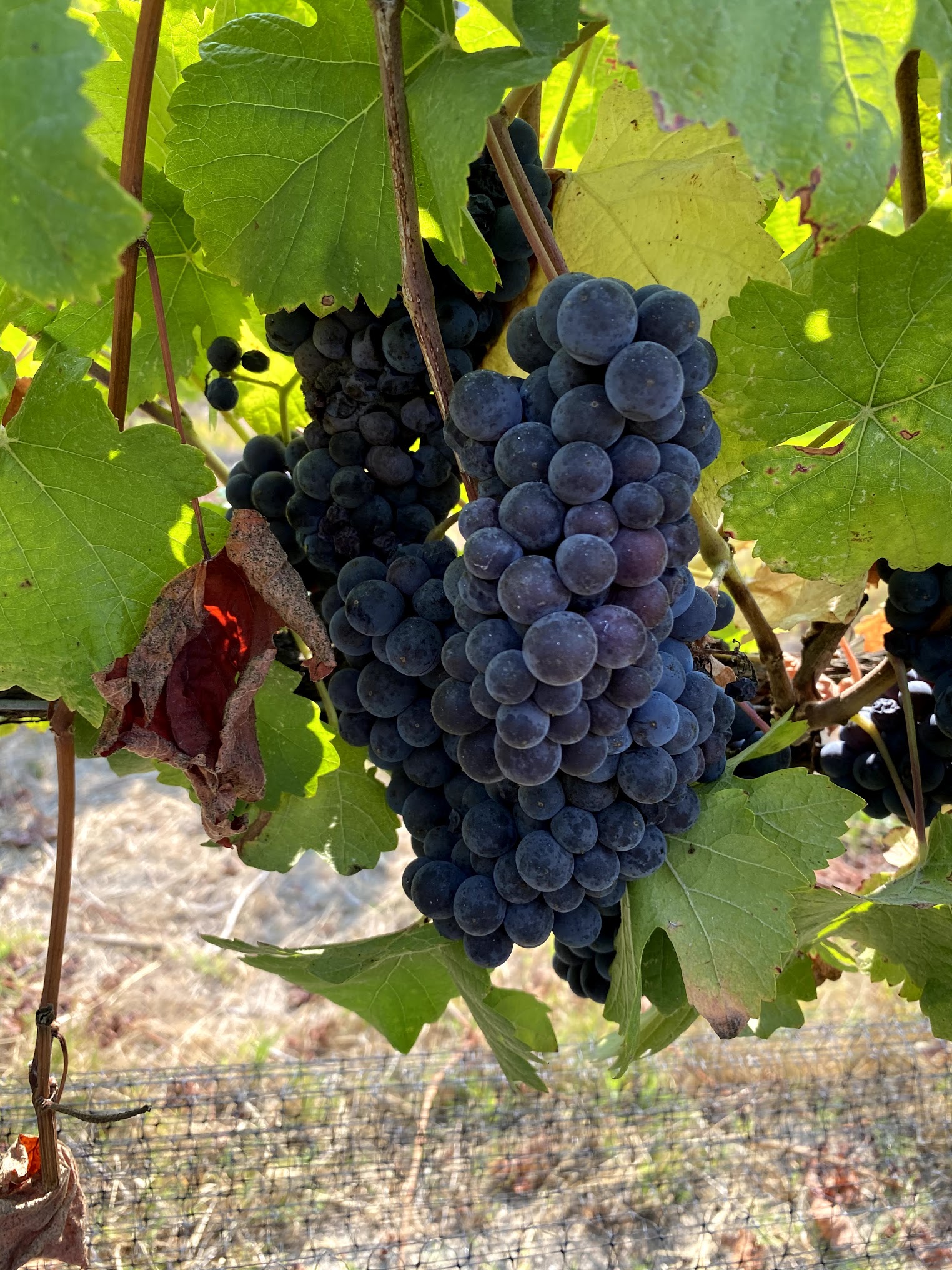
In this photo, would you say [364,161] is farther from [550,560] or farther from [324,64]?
[550,560]

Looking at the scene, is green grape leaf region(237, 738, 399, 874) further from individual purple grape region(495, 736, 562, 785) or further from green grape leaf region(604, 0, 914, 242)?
green grape leaf region(604, 0, 914, 242)

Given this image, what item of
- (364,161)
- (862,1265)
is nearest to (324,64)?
(364,161)

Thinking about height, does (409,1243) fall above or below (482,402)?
below

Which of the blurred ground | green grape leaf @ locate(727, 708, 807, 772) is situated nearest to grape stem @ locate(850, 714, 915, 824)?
green grape leaf @ locate(727, 708, 807, 772)

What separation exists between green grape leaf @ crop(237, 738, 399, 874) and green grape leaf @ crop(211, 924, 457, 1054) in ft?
0.32

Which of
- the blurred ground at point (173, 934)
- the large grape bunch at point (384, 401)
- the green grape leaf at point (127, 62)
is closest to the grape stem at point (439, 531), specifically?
the large grape bunch at point (384, 401)

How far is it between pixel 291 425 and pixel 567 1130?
148 centimetres

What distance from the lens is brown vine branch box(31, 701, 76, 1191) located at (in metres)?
0.78

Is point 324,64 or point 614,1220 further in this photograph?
point 614,1220

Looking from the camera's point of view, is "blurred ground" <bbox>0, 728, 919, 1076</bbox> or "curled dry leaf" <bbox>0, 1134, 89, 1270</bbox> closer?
"curled dry leaf" <bbox>0, 1134, 89, 1270</bbox>

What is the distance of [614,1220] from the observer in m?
1.77

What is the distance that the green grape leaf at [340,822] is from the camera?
2.97 feet

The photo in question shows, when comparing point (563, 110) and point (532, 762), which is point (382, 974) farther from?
point (563, 110)

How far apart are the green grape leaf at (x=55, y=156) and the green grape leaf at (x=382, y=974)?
53 centimetres
